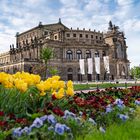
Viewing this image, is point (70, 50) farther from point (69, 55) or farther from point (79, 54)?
point (79, 54)

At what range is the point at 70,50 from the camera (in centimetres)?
8031

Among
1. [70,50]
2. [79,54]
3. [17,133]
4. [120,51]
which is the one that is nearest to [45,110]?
[17,133]

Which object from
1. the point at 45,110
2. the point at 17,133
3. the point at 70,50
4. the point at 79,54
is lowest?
the point at 17,133

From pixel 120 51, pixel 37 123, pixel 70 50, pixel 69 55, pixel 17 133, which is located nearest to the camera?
pixel 17 133

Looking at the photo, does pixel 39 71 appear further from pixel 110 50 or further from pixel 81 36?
pixel 110 50

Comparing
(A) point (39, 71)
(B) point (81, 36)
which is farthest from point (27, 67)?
(B) point (81, 36)

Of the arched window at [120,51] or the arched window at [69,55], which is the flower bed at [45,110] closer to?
the arched window at [69,55]

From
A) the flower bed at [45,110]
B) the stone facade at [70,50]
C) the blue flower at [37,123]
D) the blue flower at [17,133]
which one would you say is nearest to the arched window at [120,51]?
the stone facade at [70,50]

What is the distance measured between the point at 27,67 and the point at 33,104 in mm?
64811

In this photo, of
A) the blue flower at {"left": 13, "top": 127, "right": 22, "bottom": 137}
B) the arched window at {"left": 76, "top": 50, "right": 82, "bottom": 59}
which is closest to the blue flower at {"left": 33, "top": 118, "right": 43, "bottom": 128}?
the blue flower at {"left": 13, "top": 127, "right": 22, "bottom": 137}

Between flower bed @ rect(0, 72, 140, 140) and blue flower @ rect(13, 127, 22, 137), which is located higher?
Result: flower bed @ rect(0, 72, 140, 140)

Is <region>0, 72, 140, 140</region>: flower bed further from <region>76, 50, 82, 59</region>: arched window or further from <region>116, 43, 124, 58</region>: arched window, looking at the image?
<region>116, 43, 124, 58</region>: arched window

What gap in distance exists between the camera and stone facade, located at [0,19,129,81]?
77312 millimetres

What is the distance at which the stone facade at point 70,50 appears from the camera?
254ft
